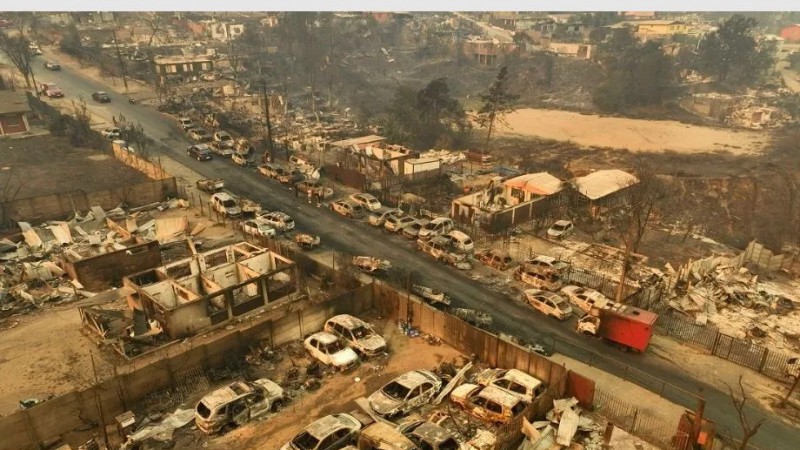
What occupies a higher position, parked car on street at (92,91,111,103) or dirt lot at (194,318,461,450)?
parked car on street at (92,91,111,103)

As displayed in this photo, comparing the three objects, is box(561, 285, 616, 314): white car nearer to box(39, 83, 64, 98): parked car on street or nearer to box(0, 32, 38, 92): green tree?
box(0, 32, 38, 92): green tree

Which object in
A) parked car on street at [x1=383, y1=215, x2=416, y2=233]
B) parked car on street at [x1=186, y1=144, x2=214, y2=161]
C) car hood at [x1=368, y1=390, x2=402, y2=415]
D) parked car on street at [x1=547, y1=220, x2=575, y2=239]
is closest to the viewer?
car hood at [x1=368, y1=390, x2=402, y2=415]

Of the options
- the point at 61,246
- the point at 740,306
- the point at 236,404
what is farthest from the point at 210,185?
the point at 740,306

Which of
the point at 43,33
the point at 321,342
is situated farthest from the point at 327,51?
the point at 321,342

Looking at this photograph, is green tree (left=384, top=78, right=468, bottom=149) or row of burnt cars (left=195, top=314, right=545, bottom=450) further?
green tree (left=384, top=78, right=468, bottom=149)

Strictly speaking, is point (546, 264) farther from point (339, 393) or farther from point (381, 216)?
point (339, 393)

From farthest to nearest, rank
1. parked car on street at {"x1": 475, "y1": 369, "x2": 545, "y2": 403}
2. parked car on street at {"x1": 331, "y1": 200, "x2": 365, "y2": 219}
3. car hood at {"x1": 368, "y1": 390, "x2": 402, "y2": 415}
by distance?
parked car on street at {"x1": 331, "y1": 200, "x2": 365, "y2": 219} → parked car on street at {"x1": 475, "y1": 369, "x2": 545, "y2": 403} → car hood at {"x1": 368, "y1": 390, "x2": 402, "y2": 415}

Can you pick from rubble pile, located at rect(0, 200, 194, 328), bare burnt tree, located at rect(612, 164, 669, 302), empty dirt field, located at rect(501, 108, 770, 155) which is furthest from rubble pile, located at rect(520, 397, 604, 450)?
empty dirt field, located at rect(501, 108, 770, 155)
